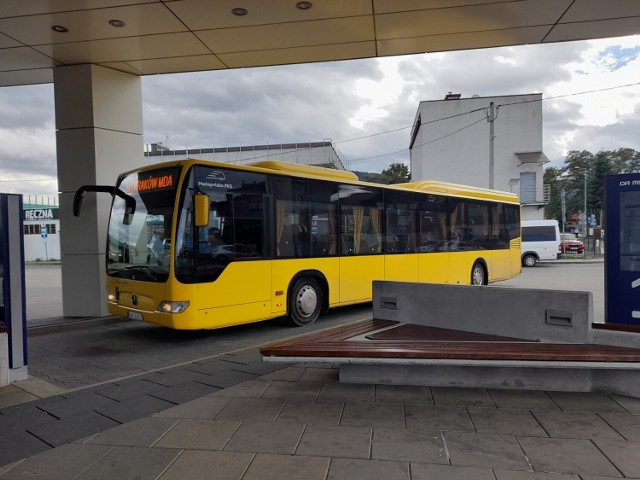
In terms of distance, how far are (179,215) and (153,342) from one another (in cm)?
228

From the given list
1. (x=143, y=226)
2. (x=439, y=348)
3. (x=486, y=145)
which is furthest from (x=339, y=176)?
(x=486, y=145)

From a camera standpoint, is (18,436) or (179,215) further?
(179,215)

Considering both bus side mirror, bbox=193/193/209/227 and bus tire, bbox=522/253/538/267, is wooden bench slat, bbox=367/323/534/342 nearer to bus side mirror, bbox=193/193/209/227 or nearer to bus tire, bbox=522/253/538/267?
bus side mirror, bbox=193/193/209/227

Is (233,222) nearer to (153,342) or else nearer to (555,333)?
(153,342)

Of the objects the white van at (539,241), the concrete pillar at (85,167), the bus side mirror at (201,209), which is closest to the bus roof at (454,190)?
the bus side mirror at (201,209)

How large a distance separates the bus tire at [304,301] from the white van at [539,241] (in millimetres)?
19470

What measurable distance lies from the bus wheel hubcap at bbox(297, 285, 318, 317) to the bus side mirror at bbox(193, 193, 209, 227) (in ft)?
8.49

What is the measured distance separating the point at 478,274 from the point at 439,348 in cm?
952

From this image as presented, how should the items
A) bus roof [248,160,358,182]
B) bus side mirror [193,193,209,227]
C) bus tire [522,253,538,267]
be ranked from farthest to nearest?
bus tire [522,253,538,267], bus roof [248,160,358,182], bus side mirror [193,193,209,227]

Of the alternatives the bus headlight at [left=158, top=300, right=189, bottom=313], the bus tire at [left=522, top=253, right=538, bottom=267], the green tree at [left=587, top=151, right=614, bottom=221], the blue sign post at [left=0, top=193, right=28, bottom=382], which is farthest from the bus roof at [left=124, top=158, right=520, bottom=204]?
the green tree at [left=587, top=151, right=614, bottom=221]

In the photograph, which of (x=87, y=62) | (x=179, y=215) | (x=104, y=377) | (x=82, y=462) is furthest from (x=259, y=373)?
(x=87, y=62)

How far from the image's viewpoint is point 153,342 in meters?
7.54

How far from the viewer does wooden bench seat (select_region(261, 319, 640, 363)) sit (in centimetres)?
407

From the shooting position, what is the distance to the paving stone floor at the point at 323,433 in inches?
124
